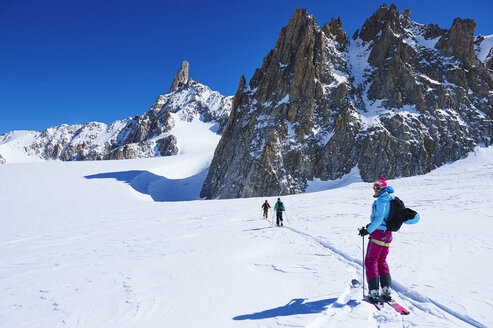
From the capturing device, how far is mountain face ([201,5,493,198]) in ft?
156

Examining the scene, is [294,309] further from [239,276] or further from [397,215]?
[397,215]

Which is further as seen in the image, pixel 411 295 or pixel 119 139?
pixel 119 139

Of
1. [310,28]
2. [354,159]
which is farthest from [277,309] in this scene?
[310,28]

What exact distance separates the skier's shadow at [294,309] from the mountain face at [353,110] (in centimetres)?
4144

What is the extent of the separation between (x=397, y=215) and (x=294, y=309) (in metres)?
A: 2.31

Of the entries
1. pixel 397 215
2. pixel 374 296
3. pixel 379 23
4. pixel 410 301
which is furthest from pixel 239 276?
pixel 379 23

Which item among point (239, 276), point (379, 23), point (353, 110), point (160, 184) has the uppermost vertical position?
point (379, 23)

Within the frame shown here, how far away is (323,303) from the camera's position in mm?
4219

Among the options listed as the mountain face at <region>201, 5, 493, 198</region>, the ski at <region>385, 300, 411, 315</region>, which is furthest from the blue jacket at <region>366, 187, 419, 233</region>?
the mountain face at <region>201, 5, 493, 198</region>

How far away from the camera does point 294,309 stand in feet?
13.3

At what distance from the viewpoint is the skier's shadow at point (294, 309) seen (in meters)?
3.88

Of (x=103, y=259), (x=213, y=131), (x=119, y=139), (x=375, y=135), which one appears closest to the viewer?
(x=103, y=259)

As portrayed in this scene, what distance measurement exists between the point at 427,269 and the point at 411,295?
1.48m

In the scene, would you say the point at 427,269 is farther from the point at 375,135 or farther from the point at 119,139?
the point at 119,139
